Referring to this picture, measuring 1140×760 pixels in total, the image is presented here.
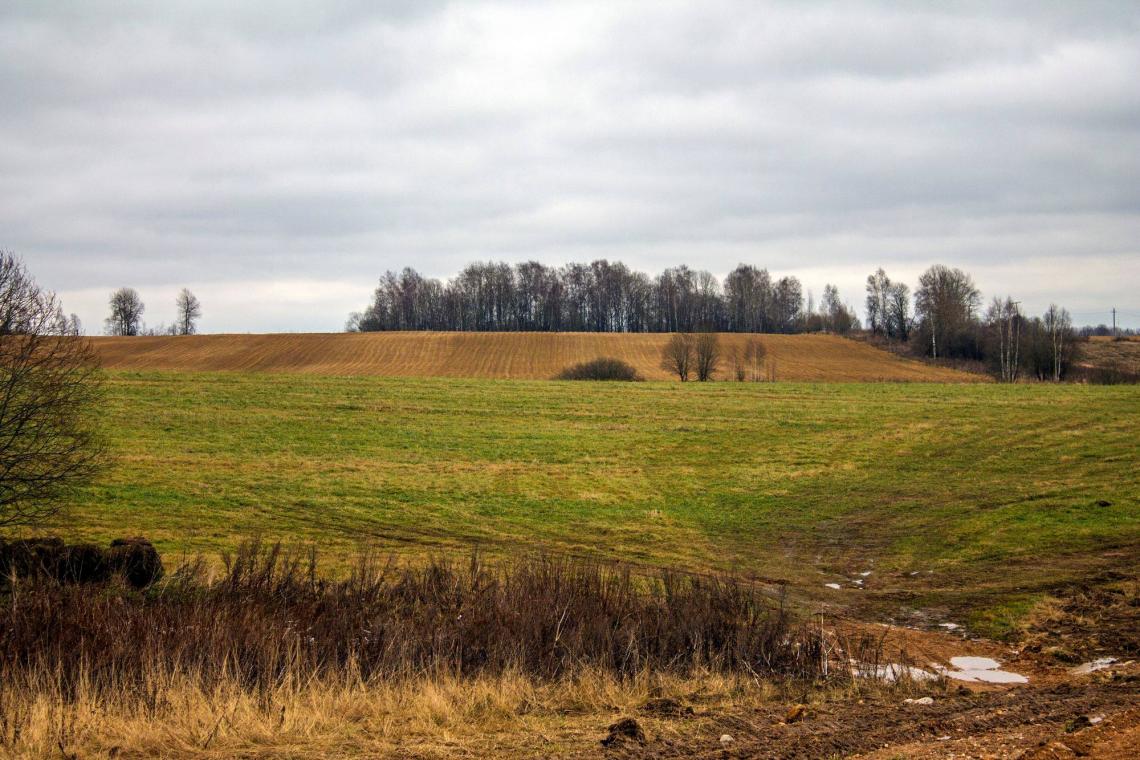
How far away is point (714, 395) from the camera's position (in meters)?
52.3

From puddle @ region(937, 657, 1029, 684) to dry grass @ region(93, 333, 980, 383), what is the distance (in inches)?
2577

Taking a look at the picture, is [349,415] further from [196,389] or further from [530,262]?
[530,262]

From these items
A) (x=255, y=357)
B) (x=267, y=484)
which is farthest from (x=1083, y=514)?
(x=255, y=357)

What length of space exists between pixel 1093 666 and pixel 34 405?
22460mm

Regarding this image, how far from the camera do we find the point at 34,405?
66.3ft

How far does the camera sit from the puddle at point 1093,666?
1299 cm

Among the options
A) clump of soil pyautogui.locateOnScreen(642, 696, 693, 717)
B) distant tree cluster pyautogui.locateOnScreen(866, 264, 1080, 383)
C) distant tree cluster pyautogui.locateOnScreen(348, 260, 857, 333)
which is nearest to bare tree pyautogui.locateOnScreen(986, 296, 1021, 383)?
distant tree cluster pyautogui.locateOnScreen(866, 264, 1080, 383)

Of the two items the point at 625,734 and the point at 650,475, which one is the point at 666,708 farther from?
the point at 650,475

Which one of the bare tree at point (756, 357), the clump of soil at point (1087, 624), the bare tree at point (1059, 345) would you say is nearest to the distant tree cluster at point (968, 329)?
the bare tree at point (1059, 345)

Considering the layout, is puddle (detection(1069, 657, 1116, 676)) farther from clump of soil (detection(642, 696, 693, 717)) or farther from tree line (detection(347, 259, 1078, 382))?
tree line (detection(347, 259, 1078, 382))

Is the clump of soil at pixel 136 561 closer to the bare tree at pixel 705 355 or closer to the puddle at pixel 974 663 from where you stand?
the puddle at pixel 974 663

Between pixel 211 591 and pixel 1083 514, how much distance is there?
76.2ft

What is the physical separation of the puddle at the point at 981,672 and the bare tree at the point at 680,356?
56.5 metres

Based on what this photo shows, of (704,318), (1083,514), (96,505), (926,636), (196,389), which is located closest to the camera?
(926,636)
